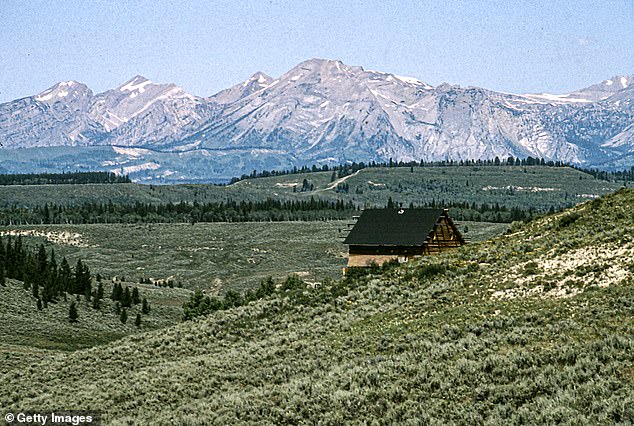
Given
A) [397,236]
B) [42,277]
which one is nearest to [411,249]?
[397,236]

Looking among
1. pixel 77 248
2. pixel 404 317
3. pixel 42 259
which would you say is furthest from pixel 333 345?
pixel 77 248

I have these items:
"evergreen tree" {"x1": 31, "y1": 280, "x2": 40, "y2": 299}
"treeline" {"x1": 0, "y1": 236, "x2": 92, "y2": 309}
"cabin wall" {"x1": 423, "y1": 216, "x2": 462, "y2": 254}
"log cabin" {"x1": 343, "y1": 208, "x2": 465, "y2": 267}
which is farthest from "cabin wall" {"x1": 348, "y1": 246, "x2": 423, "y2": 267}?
"evergreen tree" {"x1": 31, "y1": 280, "x2": 40, "y2": 299}

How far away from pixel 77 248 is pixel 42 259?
95104 mm

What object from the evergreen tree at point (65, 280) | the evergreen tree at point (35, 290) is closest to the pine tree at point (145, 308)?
the evergreen tree at point (65, 280)

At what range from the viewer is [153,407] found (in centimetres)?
2561

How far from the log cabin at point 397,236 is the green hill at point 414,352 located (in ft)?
63.3

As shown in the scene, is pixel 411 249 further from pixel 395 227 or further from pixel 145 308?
pixel 145 308

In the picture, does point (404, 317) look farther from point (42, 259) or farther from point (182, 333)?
point (42, 259)

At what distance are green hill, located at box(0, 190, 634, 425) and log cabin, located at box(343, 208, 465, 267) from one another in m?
19.3

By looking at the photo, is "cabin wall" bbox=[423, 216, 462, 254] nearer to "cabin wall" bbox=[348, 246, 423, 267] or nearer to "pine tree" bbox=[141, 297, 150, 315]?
"cabin wall" bbox=[348, 246, 423, 267]

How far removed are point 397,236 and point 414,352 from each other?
37898mm

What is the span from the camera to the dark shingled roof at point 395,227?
63569 millimetres

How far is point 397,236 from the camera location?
63.5 metres

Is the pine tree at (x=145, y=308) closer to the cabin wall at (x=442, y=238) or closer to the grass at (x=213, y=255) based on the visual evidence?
the cabin wall at (x=442, y=238)
